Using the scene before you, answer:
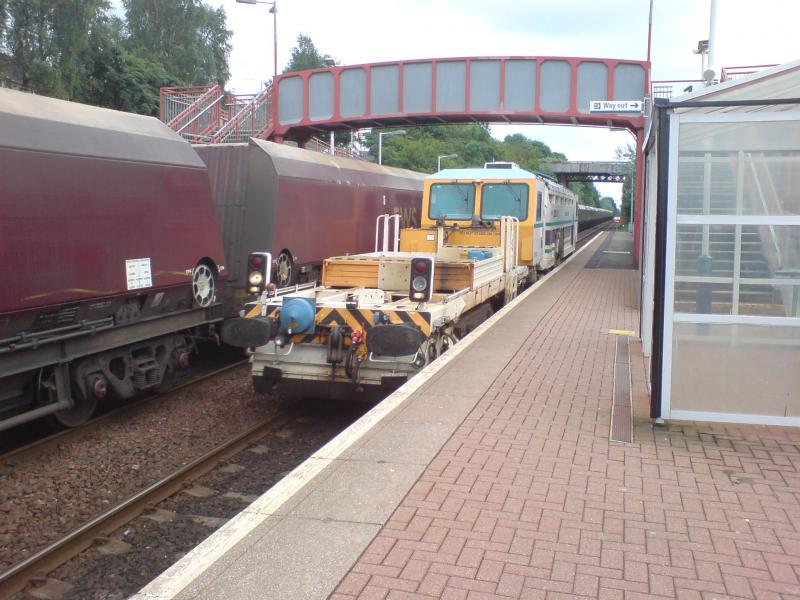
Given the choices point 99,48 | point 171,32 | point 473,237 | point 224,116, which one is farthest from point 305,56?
point 473,237

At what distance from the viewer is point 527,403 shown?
21.8 feet

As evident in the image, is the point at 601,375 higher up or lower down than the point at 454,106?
lower down

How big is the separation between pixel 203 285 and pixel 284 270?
2965 millimetres

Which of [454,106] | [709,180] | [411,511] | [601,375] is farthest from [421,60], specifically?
[411,511]

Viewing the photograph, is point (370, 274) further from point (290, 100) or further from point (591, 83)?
point (290, 100)

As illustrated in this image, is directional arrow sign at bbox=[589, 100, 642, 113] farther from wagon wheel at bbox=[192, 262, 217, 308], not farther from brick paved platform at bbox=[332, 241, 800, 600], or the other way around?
brick paved platform at bbox=[332, 241, 800, 600]

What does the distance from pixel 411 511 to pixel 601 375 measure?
4171 mm

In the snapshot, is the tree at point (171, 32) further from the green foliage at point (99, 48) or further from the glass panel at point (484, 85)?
the glass panel at point (484, 85)

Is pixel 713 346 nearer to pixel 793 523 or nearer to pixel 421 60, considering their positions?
pixel 793 523

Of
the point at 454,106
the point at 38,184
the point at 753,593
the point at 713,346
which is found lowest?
the point at 753,593

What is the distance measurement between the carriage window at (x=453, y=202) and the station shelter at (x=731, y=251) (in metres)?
9.57

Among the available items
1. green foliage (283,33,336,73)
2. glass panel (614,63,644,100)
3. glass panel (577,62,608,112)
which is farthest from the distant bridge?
glass panel (614,63,644,100)

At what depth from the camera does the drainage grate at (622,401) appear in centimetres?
581

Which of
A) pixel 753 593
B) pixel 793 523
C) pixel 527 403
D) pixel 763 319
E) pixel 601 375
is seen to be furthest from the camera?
pixel 601 375
